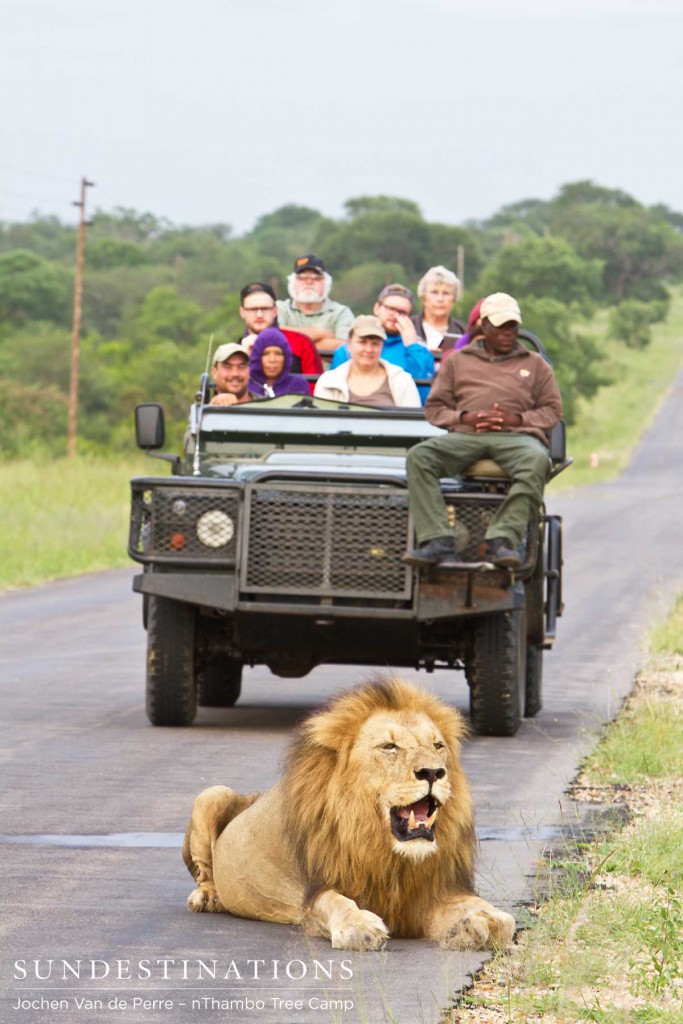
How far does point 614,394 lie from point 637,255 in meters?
53.6

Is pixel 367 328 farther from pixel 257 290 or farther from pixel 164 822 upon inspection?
pixel 164 822

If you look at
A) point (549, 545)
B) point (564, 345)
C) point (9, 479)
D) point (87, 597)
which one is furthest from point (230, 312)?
point (549, 545)

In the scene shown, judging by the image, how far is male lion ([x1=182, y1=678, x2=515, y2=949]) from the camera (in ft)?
17.3

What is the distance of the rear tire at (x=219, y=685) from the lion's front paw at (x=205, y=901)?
17.2 feet

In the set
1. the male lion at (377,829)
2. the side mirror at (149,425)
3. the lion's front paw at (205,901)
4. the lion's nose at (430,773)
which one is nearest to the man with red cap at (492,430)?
the side mirror at (149,425)

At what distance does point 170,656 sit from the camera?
33.4 feet

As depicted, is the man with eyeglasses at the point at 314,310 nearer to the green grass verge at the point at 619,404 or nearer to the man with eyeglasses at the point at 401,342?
the man with eyeglasses at the point at 401,342

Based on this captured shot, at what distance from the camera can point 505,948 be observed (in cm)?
545

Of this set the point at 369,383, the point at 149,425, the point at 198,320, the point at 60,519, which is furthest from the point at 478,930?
the point at 198,320

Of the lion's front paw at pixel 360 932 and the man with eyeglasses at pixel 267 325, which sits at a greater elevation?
the man with eyeglasses at pixel 267 325

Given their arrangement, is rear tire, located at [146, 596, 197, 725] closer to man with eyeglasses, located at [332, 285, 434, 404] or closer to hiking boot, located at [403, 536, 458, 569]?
hiking boot, located at [403, 536, 458, 569]

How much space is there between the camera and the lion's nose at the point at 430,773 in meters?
5.23

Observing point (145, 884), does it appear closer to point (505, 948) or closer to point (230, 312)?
point (505, 948)

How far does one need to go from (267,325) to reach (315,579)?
2.81 m
